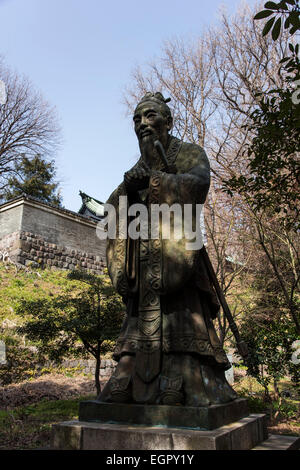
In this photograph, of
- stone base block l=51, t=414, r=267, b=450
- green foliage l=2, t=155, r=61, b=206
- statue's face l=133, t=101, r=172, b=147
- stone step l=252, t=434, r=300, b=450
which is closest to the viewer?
stone base block l=51, t=414, r=267, b=450

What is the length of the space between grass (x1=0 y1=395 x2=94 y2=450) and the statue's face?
402 cm

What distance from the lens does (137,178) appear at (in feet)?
10.2

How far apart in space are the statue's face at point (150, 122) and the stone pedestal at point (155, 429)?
2164 mm

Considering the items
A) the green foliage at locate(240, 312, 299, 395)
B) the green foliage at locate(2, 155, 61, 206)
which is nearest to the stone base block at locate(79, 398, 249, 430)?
the green foliage at locate(240, 312, 299, 395)

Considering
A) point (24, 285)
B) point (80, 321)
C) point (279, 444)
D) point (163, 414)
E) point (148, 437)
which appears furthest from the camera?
point (24, 285)

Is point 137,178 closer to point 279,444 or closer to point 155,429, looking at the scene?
point 155,429

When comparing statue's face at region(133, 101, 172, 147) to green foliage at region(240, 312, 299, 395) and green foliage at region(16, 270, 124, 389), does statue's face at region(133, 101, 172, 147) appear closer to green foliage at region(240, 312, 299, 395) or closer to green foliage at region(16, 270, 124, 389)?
green foliage at region(16, 270, 124, 389)

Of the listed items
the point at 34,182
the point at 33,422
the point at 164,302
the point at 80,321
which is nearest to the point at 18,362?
the point at 80,321

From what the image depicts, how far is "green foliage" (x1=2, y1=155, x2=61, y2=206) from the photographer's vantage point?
27.3 metres

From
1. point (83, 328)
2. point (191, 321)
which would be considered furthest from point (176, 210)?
point (83, 328)

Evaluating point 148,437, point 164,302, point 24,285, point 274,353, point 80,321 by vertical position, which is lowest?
point 148,437

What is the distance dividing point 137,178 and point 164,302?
1.01 m

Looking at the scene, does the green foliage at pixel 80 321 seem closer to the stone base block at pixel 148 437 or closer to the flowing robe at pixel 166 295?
the flowing robe at pixel 166 295

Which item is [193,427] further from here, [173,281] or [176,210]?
[176,210]
